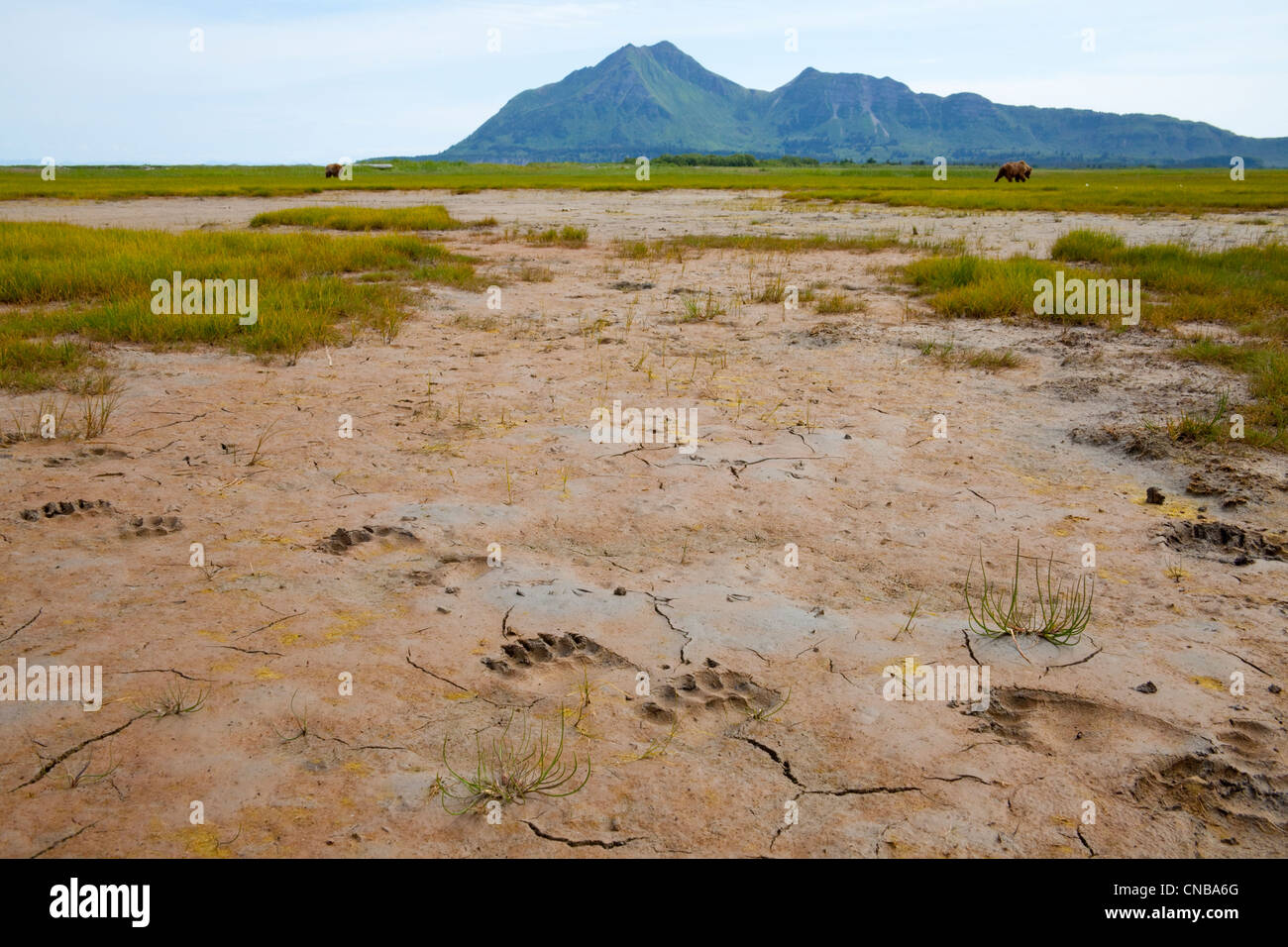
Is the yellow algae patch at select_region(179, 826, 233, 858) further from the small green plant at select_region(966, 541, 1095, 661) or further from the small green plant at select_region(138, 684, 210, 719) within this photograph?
the small green plant at select_region(966, 541, 1095, 661)

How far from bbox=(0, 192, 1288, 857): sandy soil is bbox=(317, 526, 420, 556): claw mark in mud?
27 millimetres

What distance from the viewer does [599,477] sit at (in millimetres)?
4707

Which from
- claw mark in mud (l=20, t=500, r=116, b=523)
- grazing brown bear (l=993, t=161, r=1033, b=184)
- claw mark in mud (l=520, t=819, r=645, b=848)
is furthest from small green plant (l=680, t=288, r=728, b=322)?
grazing brown bear (l=993, t=161, r=1033, b=184)

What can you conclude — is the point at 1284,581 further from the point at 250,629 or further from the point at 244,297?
the point at 244,297

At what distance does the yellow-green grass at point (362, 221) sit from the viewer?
17.3 metres

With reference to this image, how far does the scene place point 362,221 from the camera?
17375 millimetres

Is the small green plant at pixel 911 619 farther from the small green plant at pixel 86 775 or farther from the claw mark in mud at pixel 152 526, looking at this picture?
the claw mark in mud at pixel 152 526

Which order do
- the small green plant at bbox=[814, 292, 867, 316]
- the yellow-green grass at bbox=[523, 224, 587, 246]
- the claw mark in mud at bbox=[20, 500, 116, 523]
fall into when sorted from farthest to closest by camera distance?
1. the yellow-green grass at bbox=[523, 224, 587, 246]
2. the small green plant at bbox=[814, 292, 867, 316]
3. the claw mark in mud at bbox=[20, 500, 116, 523]

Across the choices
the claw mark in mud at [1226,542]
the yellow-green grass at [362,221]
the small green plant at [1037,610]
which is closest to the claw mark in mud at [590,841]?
the small green plant at [1037,610]

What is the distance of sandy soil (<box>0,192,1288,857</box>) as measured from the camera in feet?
7.48

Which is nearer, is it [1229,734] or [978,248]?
[1229,734]

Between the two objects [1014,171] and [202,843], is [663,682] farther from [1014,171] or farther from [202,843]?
[1014,171]

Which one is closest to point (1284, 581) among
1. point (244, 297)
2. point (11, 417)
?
point (11, 417)

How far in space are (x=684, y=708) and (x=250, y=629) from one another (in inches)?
68.3
